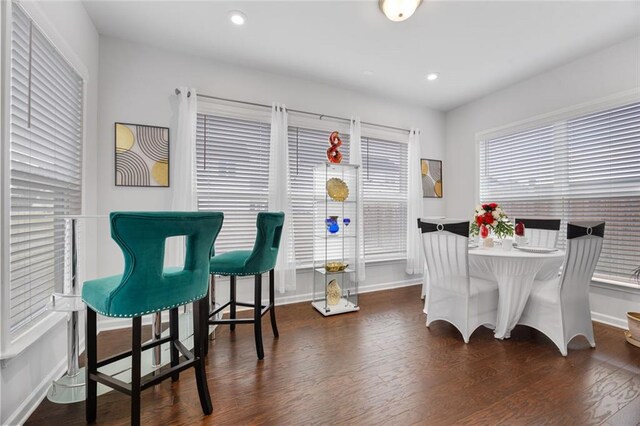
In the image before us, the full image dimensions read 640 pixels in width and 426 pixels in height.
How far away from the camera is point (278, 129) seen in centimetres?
329

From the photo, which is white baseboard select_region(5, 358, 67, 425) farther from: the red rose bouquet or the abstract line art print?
the red rose bouquet

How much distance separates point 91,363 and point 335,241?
7.83ft

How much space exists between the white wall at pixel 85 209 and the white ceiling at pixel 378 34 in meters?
0.32

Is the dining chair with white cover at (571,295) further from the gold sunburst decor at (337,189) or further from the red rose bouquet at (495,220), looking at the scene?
the gold sunburst decor at (337,189)

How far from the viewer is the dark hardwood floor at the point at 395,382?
1.57 meters

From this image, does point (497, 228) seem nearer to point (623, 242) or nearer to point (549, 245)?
point (549, 245)

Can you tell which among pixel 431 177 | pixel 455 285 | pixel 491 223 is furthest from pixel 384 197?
pixel 455 285

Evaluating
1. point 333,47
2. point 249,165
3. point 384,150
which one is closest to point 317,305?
point 249,165

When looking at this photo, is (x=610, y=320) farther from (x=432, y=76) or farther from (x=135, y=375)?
(x=135, y=375)

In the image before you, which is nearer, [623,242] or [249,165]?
[623,242]

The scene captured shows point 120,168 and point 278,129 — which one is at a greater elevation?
point 278,129

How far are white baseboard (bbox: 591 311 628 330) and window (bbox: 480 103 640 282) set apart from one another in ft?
1.30

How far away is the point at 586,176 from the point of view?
3078 mm

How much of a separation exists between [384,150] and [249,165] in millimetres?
2036
